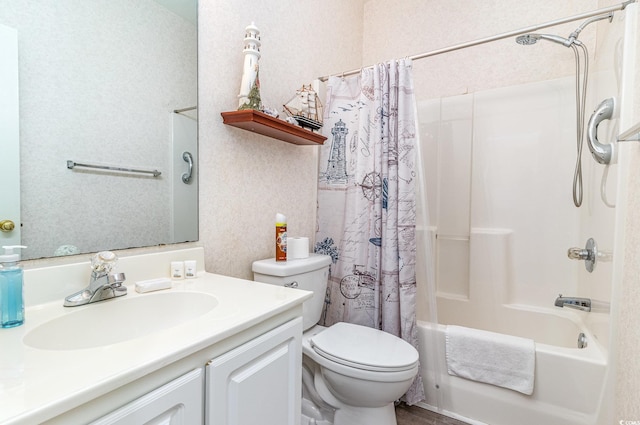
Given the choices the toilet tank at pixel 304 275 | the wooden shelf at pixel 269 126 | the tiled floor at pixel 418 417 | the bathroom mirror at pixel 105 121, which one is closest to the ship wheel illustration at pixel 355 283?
the toilet tank at pixel 304 275

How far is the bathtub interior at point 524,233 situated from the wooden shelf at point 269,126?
2.35 ft

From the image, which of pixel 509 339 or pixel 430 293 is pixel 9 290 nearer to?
pixel 430 293

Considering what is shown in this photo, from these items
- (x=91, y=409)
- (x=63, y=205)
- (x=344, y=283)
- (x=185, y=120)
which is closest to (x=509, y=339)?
(x=344, y=283)

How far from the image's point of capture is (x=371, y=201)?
170cm

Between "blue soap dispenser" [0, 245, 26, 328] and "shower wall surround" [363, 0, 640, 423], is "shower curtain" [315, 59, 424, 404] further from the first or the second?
"blue soap dispenser" [0, 245, 26, 328]

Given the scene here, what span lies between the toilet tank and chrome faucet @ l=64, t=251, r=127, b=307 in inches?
23.2

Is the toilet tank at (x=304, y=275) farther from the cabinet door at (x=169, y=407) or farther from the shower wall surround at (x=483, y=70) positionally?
the shower wall surround at (x=483, y=70)

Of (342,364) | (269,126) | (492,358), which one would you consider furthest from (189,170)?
(492,358)

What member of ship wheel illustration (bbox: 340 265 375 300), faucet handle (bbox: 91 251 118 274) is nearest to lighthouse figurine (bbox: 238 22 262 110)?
faucet handle (bbox: 91 251 118 274)

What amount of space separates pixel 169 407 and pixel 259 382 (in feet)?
0.82

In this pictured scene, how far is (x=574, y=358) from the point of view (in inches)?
50.8

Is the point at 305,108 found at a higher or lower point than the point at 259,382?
higher

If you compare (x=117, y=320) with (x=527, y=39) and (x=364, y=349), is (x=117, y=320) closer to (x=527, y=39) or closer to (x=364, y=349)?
(x=364, y=349)

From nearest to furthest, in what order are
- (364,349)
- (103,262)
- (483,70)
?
(103,262), (364,349), (483,70)
